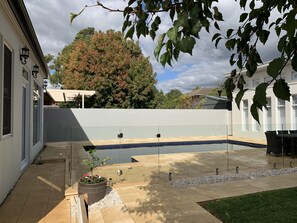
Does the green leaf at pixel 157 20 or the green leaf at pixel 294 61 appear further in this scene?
the green leaf at pixel 157 20

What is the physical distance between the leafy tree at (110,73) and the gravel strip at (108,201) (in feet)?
54.1

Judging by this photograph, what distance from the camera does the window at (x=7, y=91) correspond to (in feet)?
16.0

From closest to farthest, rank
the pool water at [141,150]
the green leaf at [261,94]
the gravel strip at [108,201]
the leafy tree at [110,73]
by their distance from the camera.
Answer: the green leaf at [261,94]
the gravel strip at [108,201]
the pool water at [141,150]
the leafy tree at [110,73]

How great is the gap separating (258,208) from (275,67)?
4.29m

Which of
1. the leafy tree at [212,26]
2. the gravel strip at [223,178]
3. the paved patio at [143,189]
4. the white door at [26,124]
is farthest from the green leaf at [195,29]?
the white door at [26,124]

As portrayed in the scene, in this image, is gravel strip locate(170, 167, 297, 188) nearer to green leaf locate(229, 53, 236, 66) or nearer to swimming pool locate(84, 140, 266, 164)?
swimming pool locate(84, 140, 266, 164)

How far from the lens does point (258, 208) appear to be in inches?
173

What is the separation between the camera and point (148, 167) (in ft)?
25.3

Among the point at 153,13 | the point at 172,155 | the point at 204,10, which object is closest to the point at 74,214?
the point at 153,13

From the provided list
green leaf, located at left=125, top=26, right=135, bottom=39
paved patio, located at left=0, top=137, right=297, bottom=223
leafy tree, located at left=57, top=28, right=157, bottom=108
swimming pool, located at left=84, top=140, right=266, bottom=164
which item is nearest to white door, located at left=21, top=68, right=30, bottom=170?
paved patio, located at left=0, top=137, right=297, bottom=223

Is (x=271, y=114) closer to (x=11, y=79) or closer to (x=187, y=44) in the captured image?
(x=11, y=79)

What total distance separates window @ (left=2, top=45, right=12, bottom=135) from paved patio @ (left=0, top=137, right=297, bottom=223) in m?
1.36

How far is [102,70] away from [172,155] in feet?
42.1

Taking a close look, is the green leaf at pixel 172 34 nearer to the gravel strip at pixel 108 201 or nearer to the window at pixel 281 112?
the gravel strip at pixel 108 201
